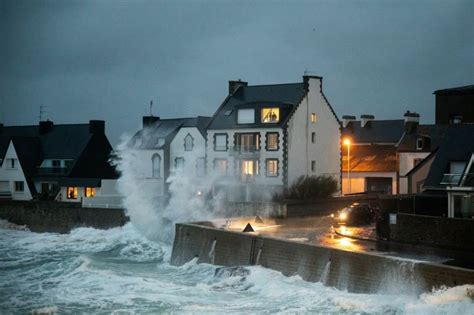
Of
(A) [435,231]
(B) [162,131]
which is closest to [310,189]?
(B) [162,131]

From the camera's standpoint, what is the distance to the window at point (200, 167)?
150 ft

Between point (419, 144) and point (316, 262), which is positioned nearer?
point (316, 262)

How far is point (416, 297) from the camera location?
20094 mm

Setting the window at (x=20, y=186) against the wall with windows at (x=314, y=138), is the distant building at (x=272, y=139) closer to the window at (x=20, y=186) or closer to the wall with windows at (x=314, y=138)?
the wall with windows at (x=314, y=138)

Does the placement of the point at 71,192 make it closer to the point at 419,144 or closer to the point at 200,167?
the point at 200,167

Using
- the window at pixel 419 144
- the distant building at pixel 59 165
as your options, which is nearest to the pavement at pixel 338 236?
the window at pixel 419 144

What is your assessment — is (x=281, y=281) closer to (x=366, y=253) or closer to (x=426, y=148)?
(x=366, y=253)

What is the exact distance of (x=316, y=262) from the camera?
24.0 meters

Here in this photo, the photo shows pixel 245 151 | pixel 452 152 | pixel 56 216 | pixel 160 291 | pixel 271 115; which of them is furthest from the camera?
pixel 56 216

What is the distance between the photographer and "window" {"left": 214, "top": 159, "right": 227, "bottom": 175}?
144 ft

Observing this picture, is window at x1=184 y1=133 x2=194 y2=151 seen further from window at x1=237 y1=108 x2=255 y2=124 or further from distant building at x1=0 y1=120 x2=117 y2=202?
distant building at x1=0 y1=120 x2=117 y2=202

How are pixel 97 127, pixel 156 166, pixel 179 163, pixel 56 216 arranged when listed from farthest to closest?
pixel 97 127 < pixel 156 166 < pixel 179 163 < pixel 56 216

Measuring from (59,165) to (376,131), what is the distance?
23931 mm

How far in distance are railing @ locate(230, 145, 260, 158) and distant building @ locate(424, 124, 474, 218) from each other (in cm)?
1407
